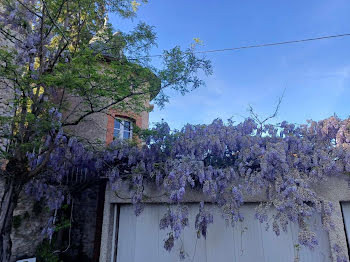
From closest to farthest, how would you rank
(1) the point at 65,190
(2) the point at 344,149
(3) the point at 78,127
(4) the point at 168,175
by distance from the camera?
(2) the point at 344,149
(4) the point at 168,175
(1) the point at 65,190
(3) the point at 78,127

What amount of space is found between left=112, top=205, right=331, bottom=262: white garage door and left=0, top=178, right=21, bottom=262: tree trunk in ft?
7.11

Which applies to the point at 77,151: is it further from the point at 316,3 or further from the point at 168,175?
the point at 316,3

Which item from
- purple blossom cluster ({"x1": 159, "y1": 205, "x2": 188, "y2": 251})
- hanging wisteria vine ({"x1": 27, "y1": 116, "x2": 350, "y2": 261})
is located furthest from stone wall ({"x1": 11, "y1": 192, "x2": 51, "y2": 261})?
purple blossom cluster ({"x1": 159, "y1": 205, "x2": 188, "y2": 251})

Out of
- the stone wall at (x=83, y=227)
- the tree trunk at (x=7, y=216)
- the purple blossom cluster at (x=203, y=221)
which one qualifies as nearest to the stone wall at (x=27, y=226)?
the stone wall at (x=83, y=227)

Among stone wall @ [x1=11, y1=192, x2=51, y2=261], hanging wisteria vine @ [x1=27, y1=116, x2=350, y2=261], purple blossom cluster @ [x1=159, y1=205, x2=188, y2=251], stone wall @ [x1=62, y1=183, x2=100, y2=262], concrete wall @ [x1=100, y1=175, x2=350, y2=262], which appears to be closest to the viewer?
concrete wall @ [x1=100, y1=175, x2=350, y2=262]

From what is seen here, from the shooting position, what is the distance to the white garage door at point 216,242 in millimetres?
4395

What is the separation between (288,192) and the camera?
401 centimetres

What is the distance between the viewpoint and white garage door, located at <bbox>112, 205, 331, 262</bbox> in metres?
4.39

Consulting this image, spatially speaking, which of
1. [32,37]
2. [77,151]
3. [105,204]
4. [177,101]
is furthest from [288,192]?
[32,37]

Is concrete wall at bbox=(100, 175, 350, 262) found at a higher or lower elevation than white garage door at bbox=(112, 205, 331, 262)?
higher

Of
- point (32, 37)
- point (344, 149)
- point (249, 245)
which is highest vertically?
point (32, 37)

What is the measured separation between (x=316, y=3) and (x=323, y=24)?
0.59 meters

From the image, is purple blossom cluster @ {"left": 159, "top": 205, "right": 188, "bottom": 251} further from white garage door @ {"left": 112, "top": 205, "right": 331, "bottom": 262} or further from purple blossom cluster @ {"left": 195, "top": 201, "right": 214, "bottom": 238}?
white garage door @ {"left": 112, "top": 205, "right": 331, "bottom": 262}

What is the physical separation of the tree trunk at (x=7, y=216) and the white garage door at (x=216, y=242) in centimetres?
217
